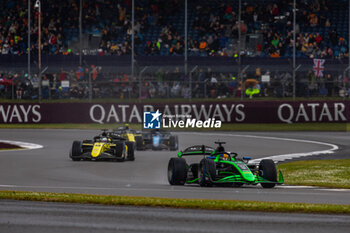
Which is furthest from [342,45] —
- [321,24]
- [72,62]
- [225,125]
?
[72,62]

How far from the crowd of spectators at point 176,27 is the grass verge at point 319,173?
20287mm

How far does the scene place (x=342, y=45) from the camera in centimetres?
3797

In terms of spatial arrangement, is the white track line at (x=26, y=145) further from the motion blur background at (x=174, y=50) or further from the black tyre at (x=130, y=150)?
the motion blur background at (x=174, y=50)

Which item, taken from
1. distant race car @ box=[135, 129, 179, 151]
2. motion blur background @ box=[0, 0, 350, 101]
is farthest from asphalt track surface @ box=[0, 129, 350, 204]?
motion blur background @ box=[0, 0, 350, 101]

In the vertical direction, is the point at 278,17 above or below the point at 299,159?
above

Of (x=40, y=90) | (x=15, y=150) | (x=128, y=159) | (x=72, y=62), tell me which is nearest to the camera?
(x=128, y=159)

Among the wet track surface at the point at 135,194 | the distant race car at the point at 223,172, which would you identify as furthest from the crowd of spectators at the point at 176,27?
the distant race car at the point at 223,172

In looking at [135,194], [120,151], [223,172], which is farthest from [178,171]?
[120,151]

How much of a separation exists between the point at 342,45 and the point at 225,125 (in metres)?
9.70

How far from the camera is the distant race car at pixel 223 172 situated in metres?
12.3

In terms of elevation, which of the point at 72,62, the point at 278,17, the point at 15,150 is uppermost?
the point at 278,17

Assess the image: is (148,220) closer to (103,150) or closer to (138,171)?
(138,171)

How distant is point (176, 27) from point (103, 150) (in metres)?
23.2

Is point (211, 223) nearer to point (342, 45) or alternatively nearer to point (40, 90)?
point (40, 90)
